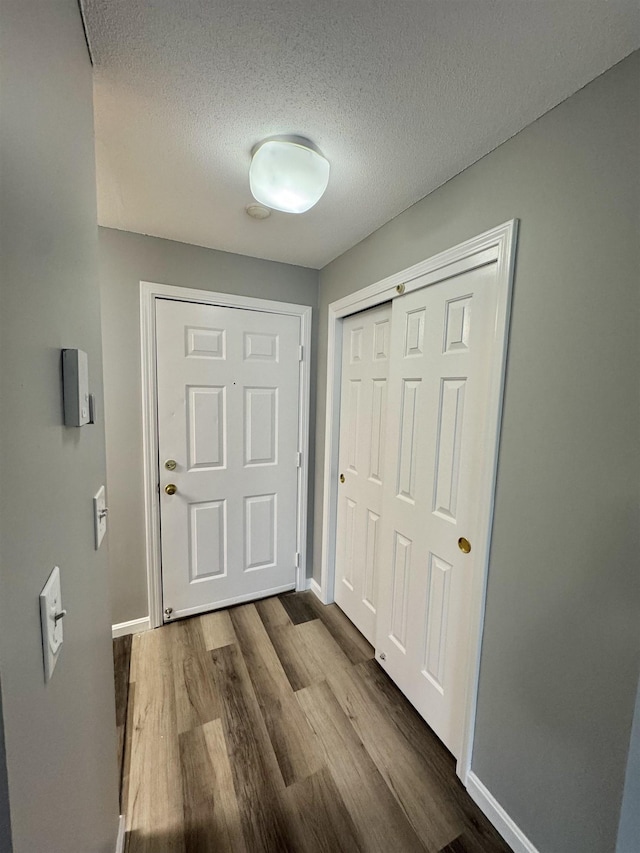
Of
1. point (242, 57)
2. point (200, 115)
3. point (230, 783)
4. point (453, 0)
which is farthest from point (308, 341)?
point (230, 783)

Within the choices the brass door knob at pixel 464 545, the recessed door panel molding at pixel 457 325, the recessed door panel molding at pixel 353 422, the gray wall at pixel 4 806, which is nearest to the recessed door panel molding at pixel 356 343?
the recessed door panel molding at pixel 353 422

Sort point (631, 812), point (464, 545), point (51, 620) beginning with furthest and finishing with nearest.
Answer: point (464, 545) → point (631, 812) → point (51, 620)

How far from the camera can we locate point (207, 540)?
2084 mm

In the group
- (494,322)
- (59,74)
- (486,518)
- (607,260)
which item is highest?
(59,74)

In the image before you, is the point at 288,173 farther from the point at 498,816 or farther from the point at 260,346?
the point at 498,816

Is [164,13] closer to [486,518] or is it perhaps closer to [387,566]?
[486,518]

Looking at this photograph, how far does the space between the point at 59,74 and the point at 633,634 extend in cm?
167

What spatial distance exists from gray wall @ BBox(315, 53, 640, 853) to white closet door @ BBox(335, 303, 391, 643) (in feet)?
A: 2.39

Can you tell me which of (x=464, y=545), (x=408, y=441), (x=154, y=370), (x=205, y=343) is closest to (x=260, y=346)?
(x=205, y=343)

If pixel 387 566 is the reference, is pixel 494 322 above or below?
above

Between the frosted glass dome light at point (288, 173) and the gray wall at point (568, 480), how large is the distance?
56 centimetres

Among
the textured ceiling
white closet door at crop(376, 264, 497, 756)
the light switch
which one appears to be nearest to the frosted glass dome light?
the textured ceiling

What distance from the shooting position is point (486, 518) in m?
1.14

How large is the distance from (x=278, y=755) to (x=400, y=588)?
0.81m
